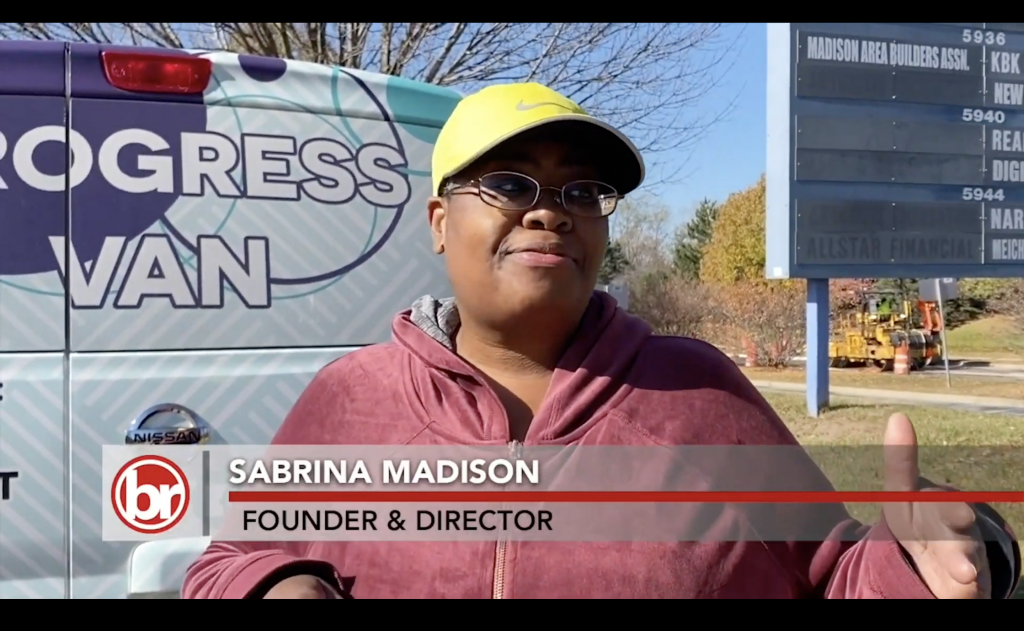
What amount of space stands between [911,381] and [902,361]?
6.2 inches

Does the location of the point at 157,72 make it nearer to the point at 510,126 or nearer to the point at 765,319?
the point at 510,126

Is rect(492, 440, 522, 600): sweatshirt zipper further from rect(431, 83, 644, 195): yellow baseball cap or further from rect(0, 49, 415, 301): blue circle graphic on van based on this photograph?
rect(0, 49, 415, 301): blue circle graphic on van

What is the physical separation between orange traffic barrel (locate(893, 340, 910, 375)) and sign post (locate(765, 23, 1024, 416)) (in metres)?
0.30

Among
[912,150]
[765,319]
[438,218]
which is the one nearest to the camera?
[438,218]

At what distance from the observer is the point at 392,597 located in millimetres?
1374

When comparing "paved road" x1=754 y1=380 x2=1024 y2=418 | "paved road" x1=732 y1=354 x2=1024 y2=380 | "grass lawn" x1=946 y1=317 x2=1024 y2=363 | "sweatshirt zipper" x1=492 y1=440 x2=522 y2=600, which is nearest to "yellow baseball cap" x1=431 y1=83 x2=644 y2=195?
"sweatshirt zipper" x1=492 y1=440 x2=522 y2=600

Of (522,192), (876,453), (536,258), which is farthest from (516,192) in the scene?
(876,453)

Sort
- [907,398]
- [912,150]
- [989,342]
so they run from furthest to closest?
1. [912,150]
2. [989,342]
3. [907,398]

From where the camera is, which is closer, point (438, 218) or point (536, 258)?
point (536, 258)

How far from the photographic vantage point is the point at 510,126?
130cm

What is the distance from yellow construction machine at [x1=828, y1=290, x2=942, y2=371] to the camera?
7.49 ft

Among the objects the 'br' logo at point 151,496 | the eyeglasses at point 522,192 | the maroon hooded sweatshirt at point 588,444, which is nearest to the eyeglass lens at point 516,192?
the eyeglasses at point 522,192

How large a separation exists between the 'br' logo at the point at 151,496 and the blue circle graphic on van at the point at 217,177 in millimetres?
384
